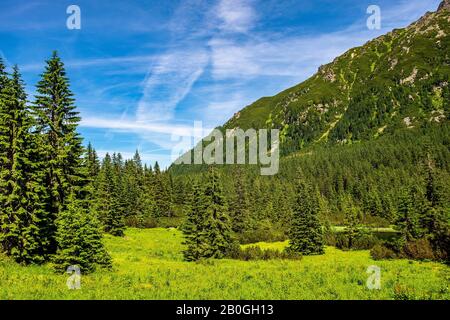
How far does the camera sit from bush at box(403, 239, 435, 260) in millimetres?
30709

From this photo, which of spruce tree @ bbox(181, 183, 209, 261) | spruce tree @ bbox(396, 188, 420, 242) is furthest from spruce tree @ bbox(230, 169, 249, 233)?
spruce tree @ bbox(396, 188, 420, 242)

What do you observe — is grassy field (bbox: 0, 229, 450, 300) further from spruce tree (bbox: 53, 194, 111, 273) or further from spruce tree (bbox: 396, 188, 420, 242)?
spruce tree (bbox: 396, 188, 420, 242)

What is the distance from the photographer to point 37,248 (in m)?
26.1

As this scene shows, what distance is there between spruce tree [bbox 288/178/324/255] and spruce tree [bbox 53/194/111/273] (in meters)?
26.6

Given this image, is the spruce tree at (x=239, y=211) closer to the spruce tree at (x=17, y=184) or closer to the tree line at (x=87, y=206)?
the tree line at (x=87, y=206)

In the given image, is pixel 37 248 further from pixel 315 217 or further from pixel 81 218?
pixel 315 217

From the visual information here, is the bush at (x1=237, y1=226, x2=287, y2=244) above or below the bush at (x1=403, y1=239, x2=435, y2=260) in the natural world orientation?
below

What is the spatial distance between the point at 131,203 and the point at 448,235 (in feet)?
231

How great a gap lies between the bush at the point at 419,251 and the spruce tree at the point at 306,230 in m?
11.9

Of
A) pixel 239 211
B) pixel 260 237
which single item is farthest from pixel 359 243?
pixel 239 211

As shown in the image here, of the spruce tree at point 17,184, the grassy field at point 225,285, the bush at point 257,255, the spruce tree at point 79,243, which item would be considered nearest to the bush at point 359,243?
the bush at point 257,255

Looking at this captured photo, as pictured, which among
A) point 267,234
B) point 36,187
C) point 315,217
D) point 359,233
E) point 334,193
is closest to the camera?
point 36,187

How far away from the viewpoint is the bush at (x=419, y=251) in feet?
101
